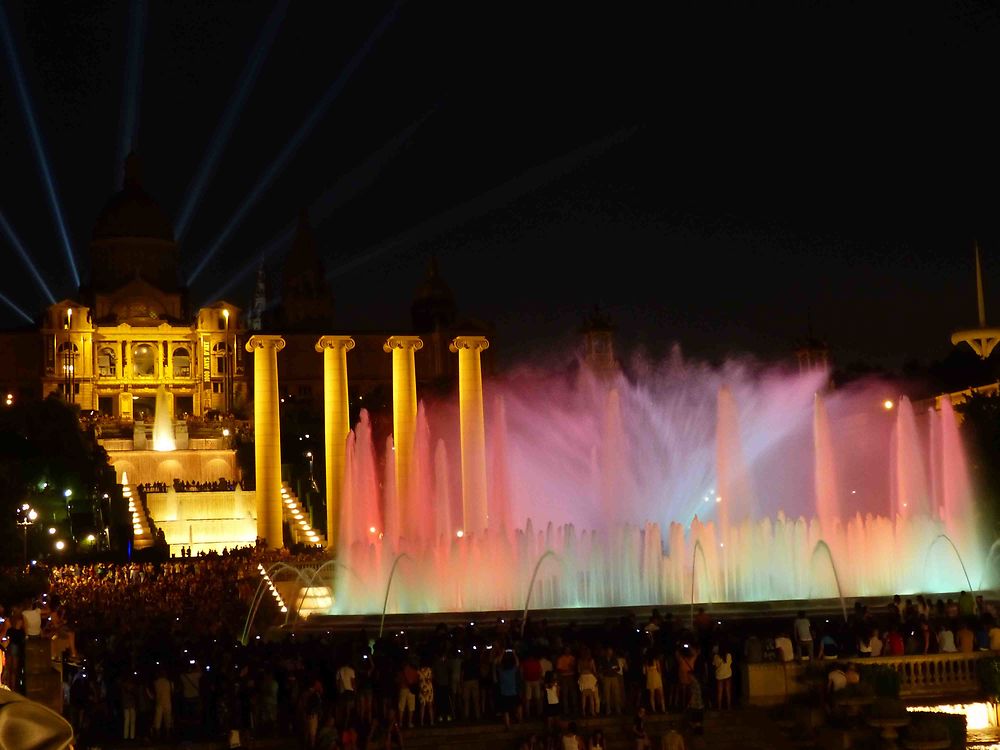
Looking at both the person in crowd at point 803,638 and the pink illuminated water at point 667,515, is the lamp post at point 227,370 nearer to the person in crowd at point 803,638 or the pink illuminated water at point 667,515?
the pink illuminated water at point 667,515

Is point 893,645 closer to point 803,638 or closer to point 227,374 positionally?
point 803,638

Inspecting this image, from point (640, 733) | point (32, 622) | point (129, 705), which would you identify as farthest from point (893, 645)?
point (32, 622)

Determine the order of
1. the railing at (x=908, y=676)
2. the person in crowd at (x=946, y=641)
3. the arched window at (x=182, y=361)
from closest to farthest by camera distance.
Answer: the railing at (x=908, y=676)
the person in crowd at (x=946, y=641)
the arched window at (x=182, y=361)

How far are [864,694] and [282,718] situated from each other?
28.2 feet

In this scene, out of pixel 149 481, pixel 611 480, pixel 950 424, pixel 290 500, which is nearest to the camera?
pixel 950 424

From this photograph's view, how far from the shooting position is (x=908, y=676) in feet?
74.6

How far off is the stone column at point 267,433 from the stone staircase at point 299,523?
4181mm

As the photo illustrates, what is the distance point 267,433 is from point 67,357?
5656 centimetres

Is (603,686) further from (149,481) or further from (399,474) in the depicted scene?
(149,481)

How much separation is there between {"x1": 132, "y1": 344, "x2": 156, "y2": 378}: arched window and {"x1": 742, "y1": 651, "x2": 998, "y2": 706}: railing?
9510 cm

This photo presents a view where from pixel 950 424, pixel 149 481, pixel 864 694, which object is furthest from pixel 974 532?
pixel 149 481

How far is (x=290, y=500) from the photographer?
7262 centimetres

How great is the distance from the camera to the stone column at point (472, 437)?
58531mm

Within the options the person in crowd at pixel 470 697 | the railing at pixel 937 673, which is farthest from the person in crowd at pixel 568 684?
the railing at pixel 937 673
